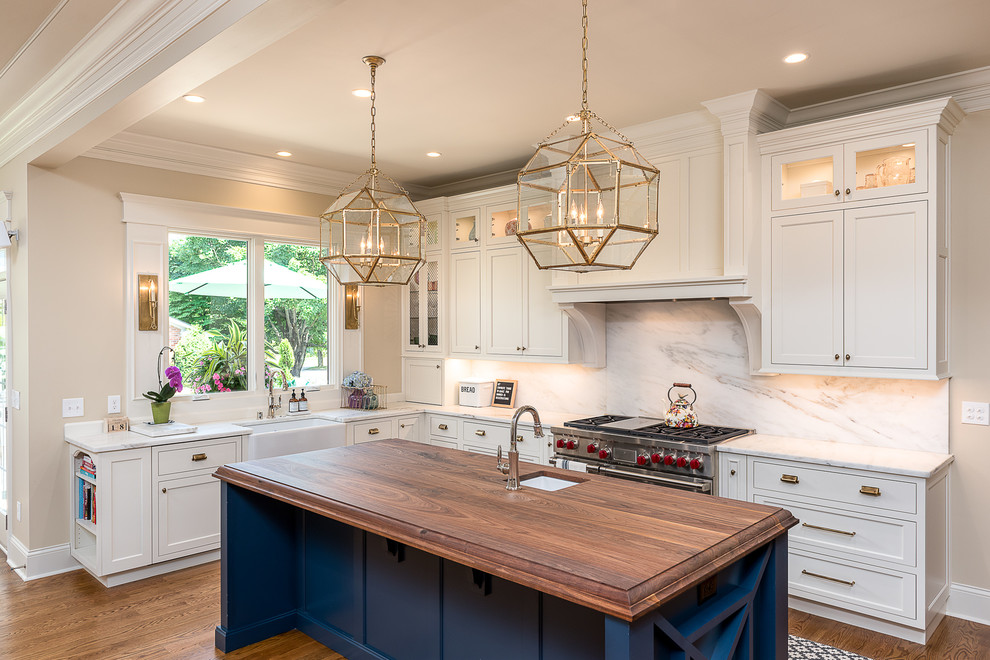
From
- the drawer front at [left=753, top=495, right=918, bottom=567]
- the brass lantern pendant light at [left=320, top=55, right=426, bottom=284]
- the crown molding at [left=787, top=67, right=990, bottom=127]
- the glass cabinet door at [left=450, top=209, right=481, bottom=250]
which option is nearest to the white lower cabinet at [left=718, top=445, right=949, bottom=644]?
the drawer front at [left=753, top=495, right=918, bottom=567]

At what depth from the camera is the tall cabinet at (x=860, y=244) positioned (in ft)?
10.4

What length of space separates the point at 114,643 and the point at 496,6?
3412mm

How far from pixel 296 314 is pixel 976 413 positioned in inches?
179

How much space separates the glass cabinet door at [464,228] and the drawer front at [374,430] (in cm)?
155

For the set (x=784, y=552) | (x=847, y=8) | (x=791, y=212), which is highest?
(x=847, y=8)

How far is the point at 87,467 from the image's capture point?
12.8 feet

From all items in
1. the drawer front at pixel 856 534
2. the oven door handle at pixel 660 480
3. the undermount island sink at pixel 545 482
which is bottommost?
the drawer front at pixel 856 534

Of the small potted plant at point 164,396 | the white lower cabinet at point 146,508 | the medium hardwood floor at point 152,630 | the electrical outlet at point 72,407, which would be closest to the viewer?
the medium hardwood floor at point 152,630

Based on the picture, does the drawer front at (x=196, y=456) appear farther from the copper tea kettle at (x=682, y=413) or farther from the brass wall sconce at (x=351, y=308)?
the copper tea kettle at (x=682, y=413)

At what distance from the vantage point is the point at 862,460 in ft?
10.6

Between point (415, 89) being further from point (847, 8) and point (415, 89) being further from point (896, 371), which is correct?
point (896, 371)

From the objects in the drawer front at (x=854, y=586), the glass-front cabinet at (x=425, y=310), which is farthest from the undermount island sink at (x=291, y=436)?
the drawer front at (x=854, y=586)

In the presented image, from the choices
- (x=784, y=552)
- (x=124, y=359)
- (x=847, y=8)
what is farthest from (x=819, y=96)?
(x=124, y=359)

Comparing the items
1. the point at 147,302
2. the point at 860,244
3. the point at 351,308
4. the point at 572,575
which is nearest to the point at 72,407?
the point at 147,302
